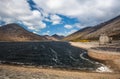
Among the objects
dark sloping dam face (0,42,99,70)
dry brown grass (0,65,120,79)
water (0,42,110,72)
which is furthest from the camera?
dark sloping dam face (0,42,99,70)

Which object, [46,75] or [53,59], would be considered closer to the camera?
[46,75]

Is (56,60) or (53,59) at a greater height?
(53,59)

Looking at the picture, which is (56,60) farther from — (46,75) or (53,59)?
(46,75)

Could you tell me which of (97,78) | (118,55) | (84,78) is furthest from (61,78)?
(118,55)

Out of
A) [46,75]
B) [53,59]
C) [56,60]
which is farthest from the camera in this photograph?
[53,59]

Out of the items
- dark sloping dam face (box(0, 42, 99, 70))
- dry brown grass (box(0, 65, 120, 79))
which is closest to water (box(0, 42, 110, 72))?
dark sloping dam face (box(0, 42, 99, 70))

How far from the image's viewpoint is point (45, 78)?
29219 millimetres

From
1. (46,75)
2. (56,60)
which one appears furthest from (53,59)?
(46,75)

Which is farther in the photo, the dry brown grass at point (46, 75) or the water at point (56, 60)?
the water at point (56, 60)

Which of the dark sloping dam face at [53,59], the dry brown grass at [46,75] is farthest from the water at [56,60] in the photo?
the dry brown grass at [46,75]

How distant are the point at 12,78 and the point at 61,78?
8248 mm

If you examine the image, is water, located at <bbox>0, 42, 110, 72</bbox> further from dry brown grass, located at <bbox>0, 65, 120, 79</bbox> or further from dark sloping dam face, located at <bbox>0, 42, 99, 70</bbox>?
dry brown grass, located at <bbox>0, 65, 120, 79</bbox>

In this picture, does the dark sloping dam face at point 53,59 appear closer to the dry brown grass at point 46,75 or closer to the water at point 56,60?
the water at point 56,60

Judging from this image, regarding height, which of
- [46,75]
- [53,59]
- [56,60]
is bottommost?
[46,75]
